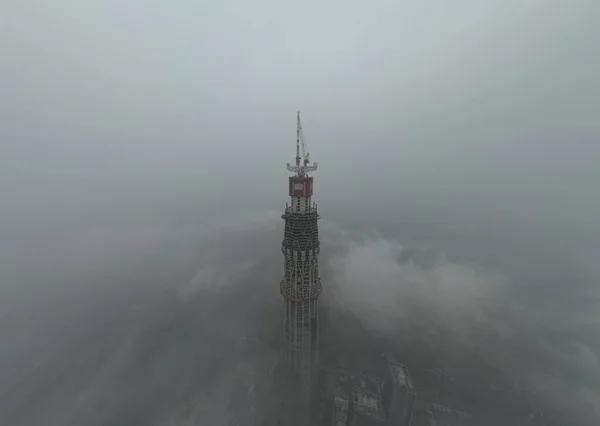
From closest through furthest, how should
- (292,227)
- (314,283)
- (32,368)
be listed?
(292,227)
(314,283)
(32,368)

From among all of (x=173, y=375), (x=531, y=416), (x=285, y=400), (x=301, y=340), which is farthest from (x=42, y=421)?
(x=531, y=416)

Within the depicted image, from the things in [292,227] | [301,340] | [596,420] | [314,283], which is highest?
[292,227]

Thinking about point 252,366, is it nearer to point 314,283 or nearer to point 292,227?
point 314,283

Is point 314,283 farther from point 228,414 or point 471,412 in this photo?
point 471,412

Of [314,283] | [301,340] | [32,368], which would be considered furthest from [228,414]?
[32,368]

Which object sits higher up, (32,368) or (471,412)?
(32,368)

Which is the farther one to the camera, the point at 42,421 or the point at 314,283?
the point at 42,421

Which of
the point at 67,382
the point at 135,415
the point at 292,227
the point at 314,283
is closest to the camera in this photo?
the point at 292,227
